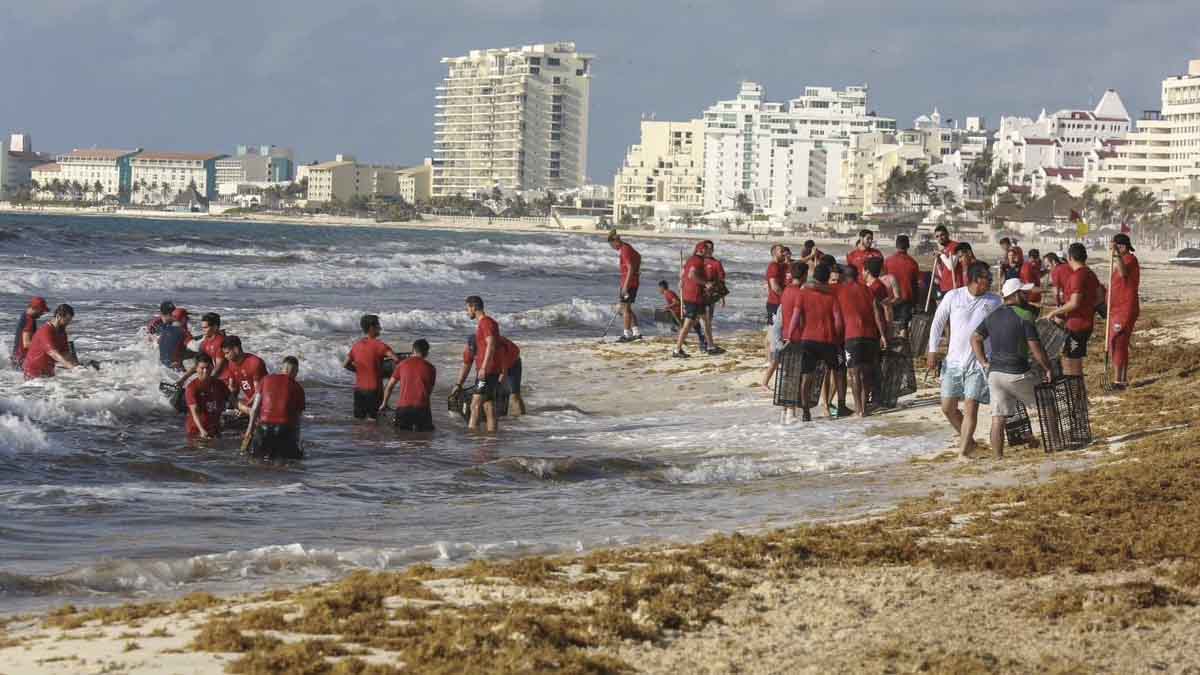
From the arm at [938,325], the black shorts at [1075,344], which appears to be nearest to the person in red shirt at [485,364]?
the arm at [938,325]

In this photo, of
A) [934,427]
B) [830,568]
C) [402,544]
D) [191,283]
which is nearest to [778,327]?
[934,427]

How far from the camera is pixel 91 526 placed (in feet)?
33.1

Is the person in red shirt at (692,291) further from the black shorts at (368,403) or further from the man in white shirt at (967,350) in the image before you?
the man in white shirt at (967,350)

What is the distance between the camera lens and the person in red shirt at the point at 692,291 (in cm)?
1988

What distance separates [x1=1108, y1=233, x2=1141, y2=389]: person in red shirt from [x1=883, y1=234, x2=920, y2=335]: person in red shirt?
2.89 meters

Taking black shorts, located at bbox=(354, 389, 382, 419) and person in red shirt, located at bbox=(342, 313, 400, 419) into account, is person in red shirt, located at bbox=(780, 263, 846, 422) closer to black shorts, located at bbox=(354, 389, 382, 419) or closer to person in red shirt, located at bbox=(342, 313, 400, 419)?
person in red shirt, located at bbox=(342, 313, 400, 419)

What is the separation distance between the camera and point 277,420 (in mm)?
13062

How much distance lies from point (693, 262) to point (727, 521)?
10.1m

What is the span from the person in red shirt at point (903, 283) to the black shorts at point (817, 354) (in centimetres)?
315

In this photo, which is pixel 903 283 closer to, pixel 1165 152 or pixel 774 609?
pixel 774 609

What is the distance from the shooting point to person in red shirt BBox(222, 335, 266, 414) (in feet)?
46.4

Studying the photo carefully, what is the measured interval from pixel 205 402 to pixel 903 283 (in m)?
7.60

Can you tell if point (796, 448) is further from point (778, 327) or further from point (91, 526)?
point (91, 526)

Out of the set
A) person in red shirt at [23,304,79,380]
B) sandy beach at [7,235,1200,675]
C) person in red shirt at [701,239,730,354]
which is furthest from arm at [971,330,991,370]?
person in red shirt at [23,304,79,380]
